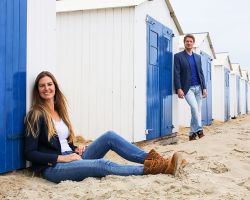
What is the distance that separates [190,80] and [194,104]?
1.63 feet

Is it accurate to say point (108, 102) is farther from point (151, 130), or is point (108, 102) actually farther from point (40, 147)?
point (40, 147)

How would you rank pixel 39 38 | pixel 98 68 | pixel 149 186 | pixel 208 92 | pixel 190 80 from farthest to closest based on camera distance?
pixel 208 92 < pixel 190 80 < pixel 98 68 < pixel 39 38 < pixel 149 186

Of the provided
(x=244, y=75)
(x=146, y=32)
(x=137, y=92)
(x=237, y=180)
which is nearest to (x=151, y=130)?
(x=137, y=92)

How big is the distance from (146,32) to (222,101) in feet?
29.9

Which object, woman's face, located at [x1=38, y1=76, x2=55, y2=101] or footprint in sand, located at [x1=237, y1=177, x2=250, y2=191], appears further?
woman's face, located at [x1=38, y1=76, x2=55, y2=101]

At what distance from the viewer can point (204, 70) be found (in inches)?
471

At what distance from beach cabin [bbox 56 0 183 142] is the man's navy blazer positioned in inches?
18.8

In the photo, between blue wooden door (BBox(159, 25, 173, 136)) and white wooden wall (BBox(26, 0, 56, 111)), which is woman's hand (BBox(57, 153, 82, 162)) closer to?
white wooden wall (BBox(26, 0, 56, 111))

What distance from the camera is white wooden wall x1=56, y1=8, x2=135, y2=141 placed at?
6.68 meters

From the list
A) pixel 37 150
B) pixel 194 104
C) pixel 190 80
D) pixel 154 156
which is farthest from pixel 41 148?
pixel 190 80

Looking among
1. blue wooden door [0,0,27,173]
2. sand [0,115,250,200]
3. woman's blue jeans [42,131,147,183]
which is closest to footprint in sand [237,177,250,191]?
sand [0,115,250,200]

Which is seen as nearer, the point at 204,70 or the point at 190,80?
the point at 190,80

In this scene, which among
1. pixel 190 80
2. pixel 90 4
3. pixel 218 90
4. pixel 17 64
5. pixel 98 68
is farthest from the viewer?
pixel 218 90

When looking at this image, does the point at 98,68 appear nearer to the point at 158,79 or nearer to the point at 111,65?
the point at 111,65
